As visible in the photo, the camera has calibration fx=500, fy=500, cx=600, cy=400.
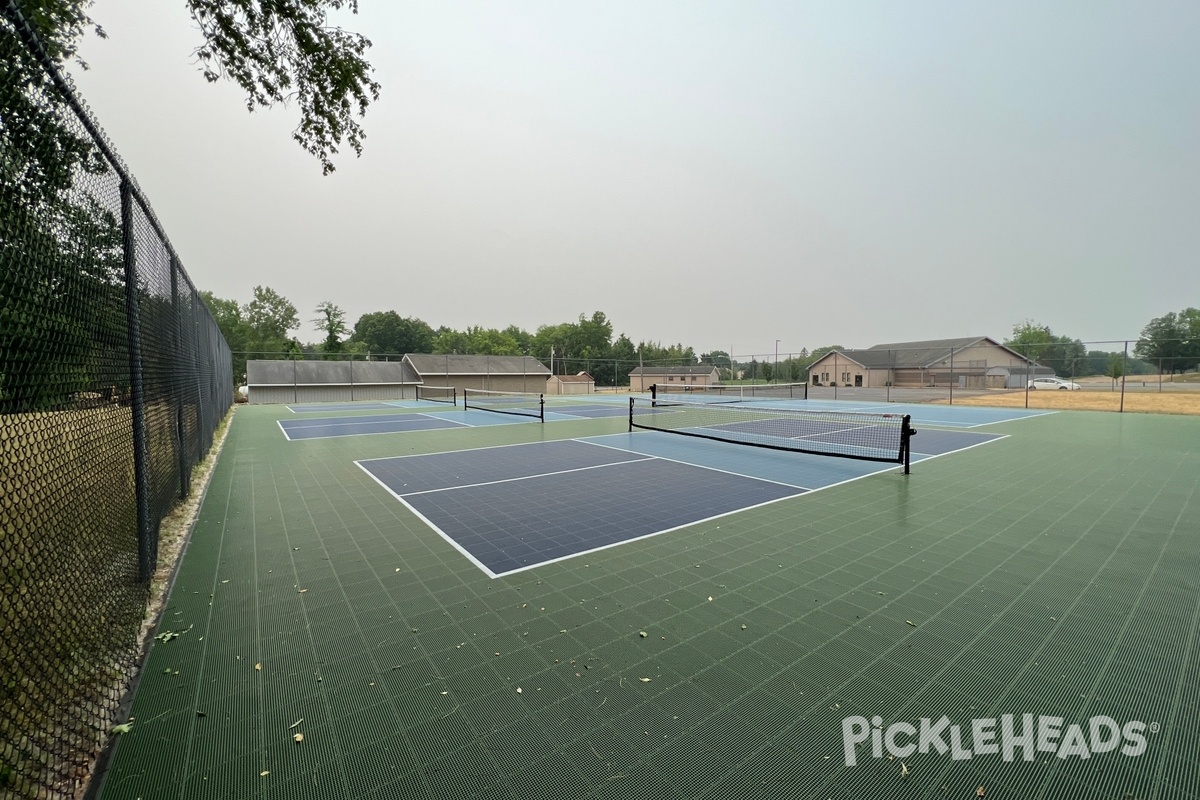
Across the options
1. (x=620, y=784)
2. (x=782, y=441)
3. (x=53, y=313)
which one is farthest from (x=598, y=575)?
(x=782, y=441)

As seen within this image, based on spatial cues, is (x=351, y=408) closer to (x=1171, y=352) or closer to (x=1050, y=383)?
(x=1171, y=352)

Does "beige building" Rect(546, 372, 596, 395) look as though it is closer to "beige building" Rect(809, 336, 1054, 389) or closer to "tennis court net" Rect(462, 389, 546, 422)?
"tennis court net" Rect(462, 389, 546, 422)

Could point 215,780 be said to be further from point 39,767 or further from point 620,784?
point 620,784

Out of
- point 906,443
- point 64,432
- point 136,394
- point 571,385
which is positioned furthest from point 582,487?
point 571,385

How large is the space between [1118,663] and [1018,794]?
145 cm

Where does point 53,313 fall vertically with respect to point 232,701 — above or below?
above

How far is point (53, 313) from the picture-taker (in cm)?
218

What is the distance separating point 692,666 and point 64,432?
129 inches

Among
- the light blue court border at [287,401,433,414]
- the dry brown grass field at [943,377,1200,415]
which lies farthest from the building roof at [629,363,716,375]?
the light blue court border at [287,401,433,414]

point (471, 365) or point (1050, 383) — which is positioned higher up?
point (471, 365)

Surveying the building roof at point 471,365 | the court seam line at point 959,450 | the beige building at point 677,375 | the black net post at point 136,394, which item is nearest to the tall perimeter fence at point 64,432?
the black net post at point 136,394

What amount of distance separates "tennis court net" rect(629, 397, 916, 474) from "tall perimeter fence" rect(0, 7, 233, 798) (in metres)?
8.11

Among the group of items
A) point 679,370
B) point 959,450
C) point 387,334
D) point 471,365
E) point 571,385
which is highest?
point 387,334

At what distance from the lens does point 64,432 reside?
2.33 meters
